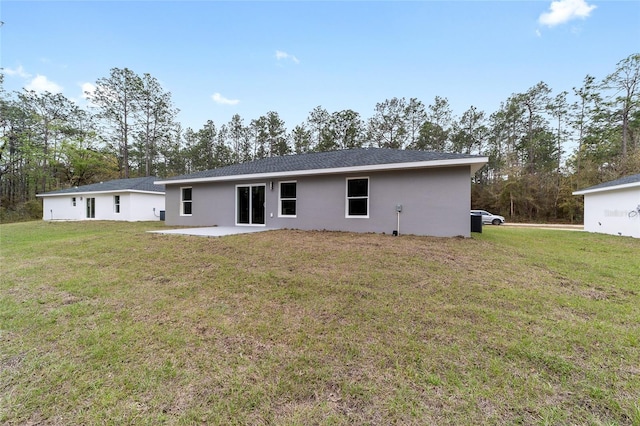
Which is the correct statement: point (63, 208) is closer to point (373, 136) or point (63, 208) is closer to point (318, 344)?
point (318, 344)

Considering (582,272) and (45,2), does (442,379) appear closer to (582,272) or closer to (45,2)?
(582,272)

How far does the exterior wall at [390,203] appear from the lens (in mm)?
7949

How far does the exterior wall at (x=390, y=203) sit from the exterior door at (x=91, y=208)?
14.1 meters

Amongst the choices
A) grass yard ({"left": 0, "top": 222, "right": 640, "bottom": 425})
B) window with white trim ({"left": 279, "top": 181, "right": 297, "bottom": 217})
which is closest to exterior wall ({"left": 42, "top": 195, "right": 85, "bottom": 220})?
window with white trim ({"left": 279, "top": 181, "right": 297, "bottom": 217})

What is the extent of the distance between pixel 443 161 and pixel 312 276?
5578 millimetres

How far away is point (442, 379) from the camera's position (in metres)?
2.10

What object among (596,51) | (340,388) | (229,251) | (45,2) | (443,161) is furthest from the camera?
(596,51)

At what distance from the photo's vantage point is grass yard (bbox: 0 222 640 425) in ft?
6.07

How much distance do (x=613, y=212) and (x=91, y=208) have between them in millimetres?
30016

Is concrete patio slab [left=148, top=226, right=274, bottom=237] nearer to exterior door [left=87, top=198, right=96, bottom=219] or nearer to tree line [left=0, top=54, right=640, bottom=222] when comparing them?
exterior door [left=87, top=198, right=96, bottom=219]

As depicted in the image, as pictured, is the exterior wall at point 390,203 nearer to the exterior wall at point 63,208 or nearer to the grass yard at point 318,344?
the grass yard at point 318,344

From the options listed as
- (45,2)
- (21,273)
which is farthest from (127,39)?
(21,273)

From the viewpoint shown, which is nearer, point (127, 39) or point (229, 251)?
point (229, 251)

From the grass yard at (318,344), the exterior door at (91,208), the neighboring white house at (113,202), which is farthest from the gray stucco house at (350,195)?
the exterior door at (91,208)
